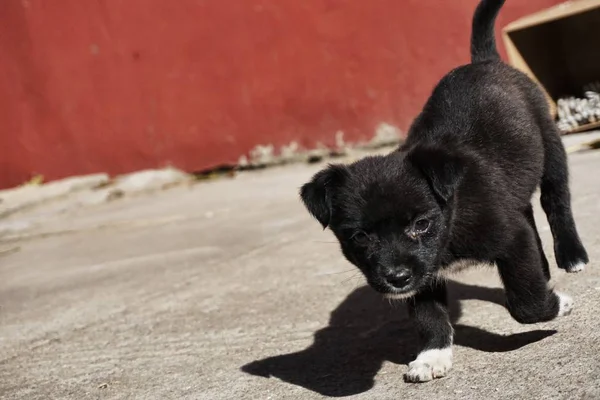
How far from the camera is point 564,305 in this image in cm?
351

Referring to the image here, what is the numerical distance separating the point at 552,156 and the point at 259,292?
170 cm

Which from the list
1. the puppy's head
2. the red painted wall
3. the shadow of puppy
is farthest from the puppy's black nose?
the red painted wall

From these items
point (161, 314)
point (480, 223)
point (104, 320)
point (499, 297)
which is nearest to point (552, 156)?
point (499, 297)

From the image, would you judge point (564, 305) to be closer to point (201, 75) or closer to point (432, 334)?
point (432, 334)

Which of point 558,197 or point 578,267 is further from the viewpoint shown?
point 558,197

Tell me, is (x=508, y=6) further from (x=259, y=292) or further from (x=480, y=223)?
(x=480, y=223)

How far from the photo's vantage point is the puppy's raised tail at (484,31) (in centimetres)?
444

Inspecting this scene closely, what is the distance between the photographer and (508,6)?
25.4 ft

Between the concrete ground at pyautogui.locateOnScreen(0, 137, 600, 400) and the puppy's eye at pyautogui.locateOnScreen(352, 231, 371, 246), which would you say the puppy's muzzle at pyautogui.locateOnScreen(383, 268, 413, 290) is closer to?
the puppy's eye at pyautogui.locateOnScreen(352, 231, 371, 246)

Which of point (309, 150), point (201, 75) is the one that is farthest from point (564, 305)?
point (201, 75)

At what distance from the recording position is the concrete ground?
10.7 feet

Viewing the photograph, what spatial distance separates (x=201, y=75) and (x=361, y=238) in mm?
6032

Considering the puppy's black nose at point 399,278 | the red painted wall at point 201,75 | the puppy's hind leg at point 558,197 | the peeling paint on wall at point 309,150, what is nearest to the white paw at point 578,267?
the puppy's hind leg at point 558,197

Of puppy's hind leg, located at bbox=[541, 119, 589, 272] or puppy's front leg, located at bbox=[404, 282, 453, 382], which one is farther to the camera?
puppy's hind leg, located at bbox=[541, 119, 589, 272]
